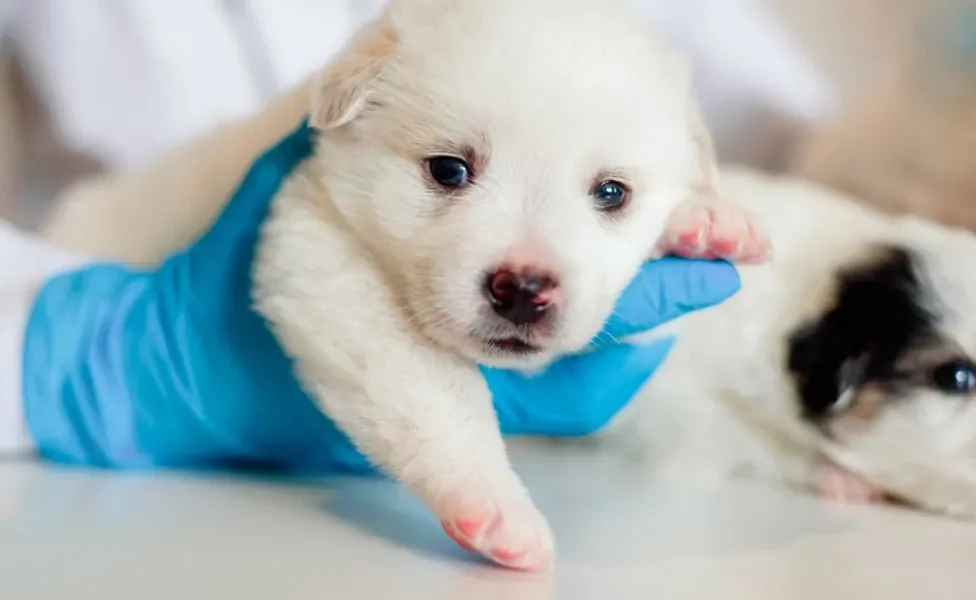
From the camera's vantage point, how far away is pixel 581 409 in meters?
1.87

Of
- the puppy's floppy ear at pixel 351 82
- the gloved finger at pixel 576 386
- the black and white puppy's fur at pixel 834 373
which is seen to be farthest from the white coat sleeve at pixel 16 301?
the black and white puppy's fur at pixel 834 373

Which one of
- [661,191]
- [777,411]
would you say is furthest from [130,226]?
[777,411]

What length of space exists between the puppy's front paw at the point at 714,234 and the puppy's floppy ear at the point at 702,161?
52 millimetres

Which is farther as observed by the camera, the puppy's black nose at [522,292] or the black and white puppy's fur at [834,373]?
the black and white puppy's fur at [834,373]

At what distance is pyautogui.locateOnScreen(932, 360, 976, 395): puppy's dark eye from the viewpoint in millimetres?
1926

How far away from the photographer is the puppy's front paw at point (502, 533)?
133 cm

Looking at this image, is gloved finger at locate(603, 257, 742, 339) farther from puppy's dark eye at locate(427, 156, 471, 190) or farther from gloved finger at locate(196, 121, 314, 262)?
gloved finger at locate(196, 121, 314, 262)

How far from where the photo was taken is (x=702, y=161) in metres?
1.79

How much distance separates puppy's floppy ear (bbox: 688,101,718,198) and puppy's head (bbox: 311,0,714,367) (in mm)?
103

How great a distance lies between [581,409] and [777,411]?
497 mm

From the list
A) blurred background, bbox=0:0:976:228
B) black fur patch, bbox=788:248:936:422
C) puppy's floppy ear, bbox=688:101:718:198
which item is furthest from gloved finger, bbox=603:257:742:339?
blurred background, bbox=0:0:976:228

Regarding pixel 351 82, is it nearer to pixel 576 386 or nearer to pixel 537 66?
pixel 537 66

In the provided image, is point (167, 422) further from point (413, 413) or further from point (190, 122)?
point (190, 122)

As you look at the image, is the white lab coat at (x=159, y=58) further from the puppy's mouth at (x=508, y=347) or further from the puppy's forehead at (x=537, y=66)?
the puppy's mouth at (x=508, y=347)
